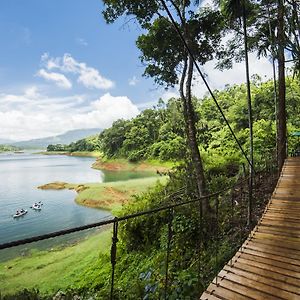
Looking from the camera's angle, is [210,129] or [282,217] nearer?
[282,217]

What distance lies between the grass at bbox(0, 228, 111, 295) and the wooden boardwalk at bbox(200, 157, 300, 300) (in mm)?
4508

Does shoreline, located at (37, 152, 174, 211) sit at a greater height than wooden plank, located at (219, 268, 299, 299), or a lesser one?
lesser

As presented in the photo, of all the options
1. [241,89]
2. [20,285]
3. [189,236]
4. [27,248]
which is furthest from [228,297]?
[241,89]

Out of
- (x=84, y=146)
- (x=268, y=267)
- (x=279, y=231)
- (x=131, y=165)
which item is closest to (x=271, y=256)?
(x=268, y=267)

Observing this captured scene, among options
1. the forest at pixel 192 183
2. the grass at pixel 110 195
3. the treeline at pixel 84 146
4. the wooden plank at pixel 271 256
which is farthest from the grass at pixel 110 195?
the treeline at pixel 84 146

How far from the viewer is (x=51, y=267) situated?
7.70m

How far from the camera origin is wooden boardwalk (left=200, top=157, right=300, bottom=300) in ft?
8.27

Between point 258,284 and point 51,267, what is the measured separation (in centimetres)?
660

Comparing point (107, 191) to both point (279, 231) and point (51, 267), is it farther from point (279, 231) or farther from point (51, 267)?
point (279, 231)

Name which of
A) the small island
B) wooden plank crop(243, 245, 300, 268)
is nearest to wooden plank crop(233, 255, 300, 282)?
wooden plank crop(243, 245, 300, 268)

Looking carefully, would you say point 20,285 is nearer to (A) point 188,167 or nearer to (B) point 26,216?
(A) point 188,167

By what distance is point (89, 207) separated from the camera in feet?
52.1

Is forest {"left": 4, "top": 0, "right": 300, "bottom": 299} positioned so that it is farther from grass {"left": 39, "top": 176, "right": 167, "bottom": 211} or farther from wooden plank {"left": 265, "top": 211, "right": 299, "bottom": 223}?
grass {"left": 39, "top": 176, "right": 167, "bottom": 211}

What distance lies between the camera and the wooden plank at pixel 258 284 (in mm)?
2418
